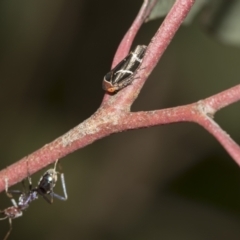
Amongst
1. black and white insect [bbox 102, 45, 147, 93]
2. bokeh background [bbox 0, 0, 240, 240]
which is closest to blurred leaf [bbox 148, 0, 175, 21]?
black and white insect [bbox 102, 45, 147, 93]

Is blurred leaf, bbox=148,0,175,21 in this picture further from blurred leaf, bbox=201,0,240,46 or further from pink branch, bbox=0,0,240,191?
pink branch, bbox=0,0,240,191

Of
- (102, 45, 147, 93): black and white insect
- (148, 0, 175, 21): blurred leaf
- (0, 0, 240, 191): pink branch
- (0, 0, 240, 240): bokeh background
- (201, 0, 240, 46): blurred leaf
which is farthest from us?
(0, 0, 240, 240): bokeh background

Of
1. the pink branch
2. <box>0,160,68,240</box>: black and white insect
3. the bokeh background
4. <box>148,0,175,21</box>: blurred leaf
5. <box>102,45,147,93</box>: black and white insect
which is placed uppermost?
the bokeh background

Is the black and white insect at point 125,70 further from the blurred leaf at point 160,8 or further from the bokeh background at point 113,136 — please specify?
the bokeh background at point 113,136

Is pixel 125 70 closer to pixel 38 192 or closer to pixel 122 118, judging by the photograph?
pixel 122 118

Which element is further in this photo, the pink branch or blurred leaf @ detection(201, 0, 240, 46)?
blurred leaf @ detection(201, 0, 240, 46)

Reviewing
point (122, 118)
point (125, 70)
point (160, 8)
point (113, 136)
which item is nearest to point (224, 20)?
point (160, 8)
